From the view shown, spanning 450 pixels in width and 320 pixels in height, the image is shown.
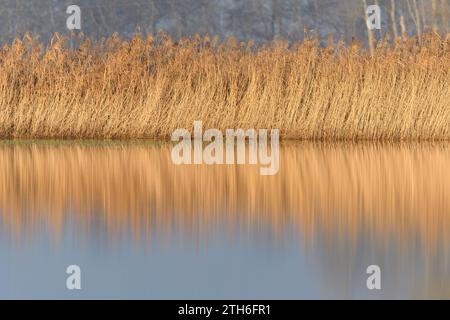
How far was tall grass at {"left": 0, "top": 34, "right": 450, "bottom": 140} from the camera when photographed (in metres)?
14.4

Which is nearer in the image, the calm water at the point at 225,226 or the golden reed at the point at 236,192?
the calm water at the point at 225,226

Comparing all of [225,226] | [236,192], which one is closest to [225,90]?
[236,192]

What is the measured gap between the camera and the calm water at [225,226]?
6.05 metres

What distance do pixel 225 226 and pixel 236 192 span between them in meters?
1.83

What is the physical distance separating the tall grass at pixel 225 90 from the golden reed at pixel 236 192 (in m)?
1.17

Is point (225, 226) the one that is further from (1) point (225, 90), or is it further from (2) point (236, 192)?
(1) point (225, 90)

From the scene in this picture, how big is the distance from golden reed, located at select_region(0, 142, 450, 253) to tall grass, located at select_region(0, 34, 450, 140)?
1172 mm

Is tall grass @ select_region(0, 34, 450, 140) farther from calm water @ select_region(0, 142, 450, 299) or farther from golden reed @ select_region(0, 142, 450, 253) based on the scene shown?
calm water @ select_region(0, 142, 450, 299)

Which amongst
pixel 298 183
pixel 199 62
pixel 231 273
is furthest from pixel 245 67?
pixel 231 273

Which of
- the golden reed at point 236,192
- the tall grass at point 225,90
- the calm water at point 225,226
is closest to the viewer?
the calm water at point 225,226

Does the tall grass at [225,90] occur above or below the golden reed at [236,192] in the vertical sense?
above

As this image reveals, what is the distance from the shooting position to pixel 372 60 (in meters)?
14.9

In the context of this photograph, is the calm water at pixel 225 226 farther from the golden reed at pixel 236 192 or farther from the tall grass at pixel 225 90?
the tall grass at pixel 225 90

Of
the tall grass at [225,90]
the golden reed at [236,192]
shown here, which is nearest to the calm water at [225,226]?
the golden reed at [236,192]
